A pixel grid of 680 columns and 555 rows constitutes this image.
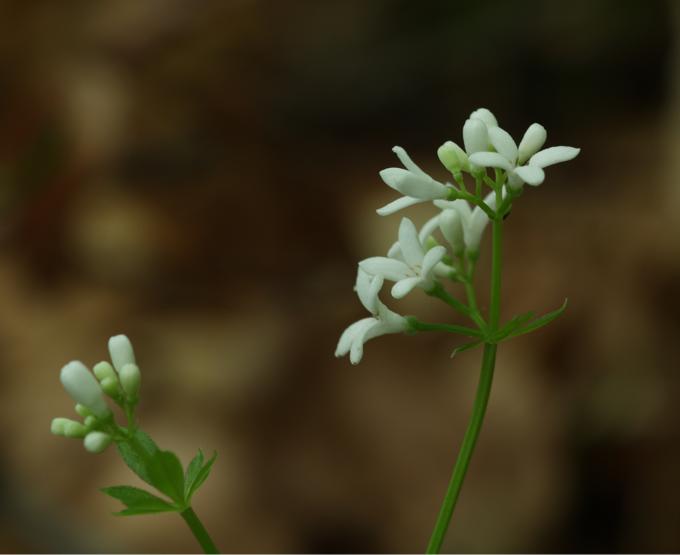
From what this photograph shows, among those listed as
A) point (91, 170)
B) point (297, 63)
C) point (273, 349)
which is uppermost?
point (297, 63)

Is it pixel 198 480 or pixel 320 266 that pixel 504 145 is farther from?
pixel 320 266

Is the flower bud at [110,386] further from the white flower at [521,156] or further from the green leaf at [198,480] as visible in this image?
the white flower at [521,156]

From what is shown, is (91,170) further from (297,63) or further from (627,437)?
(627,437)

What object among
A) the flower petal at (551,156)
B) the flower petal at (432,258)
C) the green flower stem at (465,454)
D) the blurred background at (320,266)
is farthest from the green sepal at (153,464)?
the blurred background at (320,266)

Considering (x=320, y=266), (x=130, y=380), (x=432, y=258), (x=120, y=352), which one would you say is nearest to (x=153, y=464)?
(x=130, y=380)

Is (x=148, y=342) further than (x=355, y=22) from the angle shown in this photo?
No

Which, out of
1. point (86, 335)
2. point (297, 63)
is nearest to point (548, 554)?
point (86, 335)
